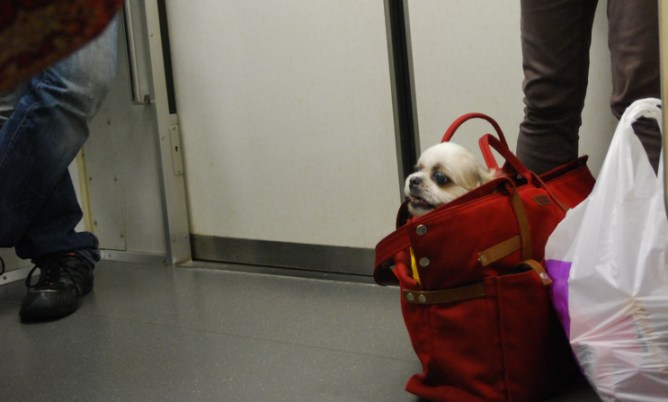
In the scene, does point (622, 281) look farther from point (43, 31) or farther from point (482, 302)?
point (43, 31)

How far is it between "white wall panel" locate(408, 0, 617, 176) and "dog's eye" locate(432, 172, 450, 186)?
1.26ft

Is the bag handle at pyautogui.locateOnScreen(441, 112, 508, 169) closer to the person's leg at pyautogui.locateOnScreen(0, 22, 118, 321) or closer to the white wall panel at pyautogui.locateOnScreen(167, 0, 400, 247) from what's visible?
the white wall panel at pyautogui.locateOnScreen(167, 0, 400, 247)

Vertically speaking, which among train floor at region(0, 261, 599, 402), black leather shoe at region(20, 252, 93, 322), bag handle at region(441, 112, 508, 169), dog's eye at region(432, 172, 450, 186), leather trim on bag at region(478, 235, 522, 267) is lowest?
train floor at region(0, 261, 599, 402)

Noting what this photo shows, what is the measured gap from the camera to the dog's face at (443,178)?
4.31 feet

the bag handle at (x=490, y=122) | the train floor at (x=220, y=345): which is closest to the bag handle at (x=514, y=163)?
the bag handle at (x=490, y=122)

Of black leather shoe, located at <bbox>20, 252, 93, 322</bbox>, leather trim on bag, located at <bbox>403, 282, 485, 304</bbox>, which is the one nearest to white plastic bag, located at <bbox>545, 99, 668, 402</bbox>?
leather trim on bag, located at <bbox>403, 282, 485, 304</bbox>

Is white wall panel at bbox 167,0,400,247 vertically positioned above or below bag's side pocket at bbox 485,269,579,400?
above

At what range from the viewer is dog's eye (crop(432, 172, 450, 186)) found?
1325 millimetres

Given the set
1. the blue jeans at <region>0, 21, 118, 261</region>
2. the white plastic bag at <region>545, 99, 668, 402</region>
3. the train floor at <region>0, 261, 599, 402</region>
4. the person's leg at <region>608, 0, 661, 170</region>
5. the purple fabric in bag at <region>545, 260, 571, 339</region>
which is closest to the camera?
the white plastic bag at <region>545, 99, 668, 402</region>

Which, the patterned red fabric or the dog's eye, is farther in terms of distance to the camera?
the dog's eye

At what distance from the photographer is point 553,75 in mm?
1372

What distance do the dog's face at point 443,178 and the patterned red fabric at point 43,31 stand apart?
916mm

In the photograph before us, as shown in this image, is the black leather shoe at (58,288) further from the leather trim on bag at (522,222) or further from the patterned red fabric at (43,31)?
the patterned red fabric at (43,31)

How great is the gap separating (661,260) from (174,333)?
1060 millimetres
